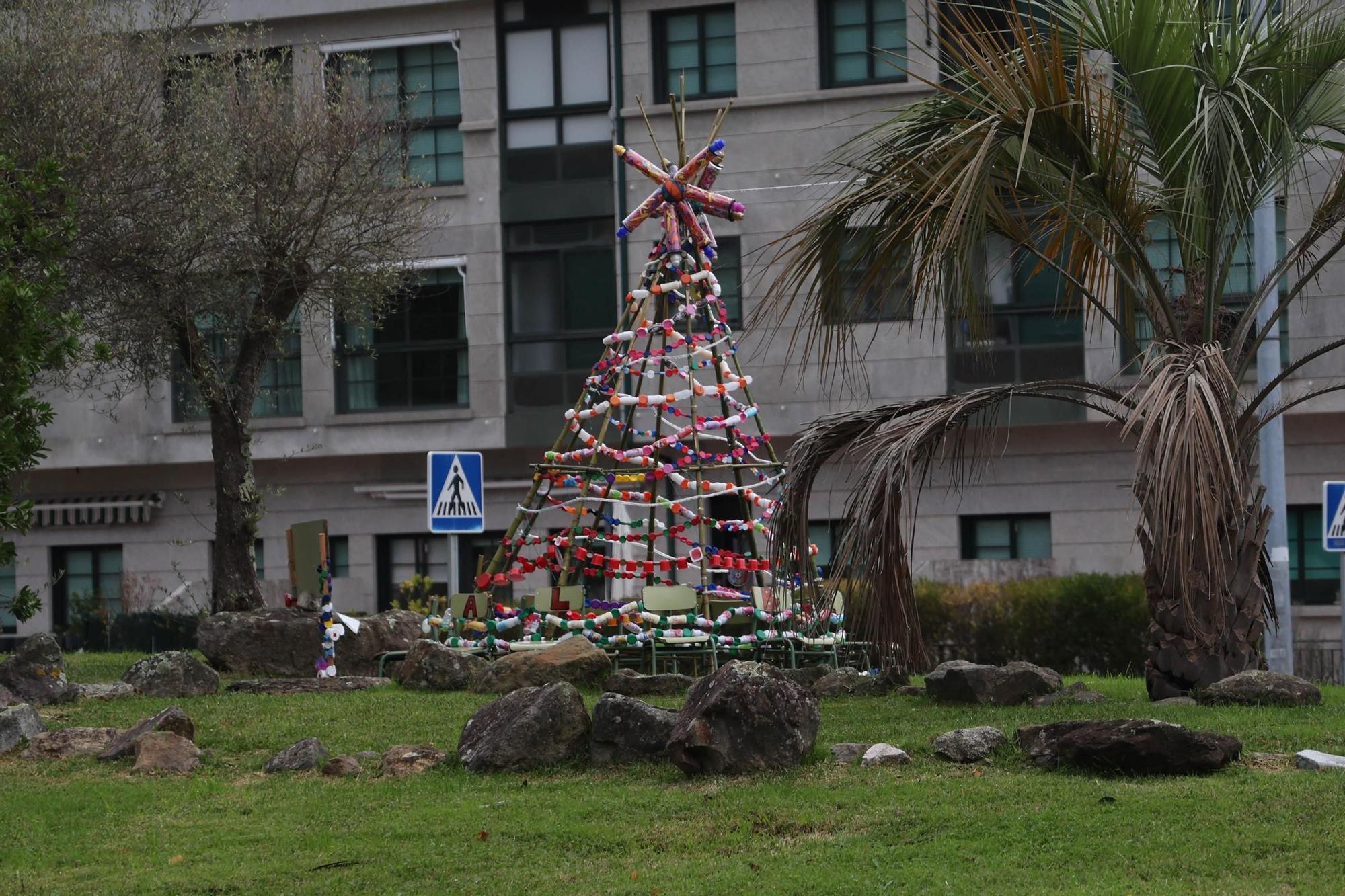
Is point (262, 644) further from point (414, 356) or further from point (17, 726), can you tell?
point (414, 356)

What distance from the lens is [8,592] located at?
1206 inches

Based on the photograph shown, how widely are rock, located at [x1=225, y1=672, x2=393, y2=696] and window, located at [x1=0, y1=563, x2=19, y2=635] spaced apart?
1681cm

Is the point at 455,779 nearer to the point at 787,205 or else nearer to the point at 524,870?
the point at 524,870

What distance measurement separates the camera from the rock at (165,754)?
10258 millimetres

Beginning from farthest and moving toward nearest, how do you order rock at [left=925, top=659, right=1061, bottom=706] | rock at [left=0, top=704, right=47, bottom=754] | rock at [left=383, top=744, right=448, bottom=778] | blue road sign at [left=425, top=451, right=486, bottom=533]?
blue road sign at [left=425, top=451, right=486, bottom=533] → rock at [left=925, top=659, right=1061, bottom=706] → rock at [left=0, top=704, right=47, bottom=754] → rock at [left=383, top=744, right=448, bottom=778]

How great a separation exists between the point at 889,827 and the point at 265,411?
22.5 m

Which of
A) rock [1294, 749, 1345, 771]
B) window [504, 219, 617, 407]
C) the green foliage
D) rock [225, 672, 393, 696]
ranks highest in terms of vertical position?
window [504, 219, 617, 407]

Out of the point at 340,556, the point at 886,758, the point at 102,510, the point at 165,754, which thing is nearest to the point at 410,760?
the point at 165,754

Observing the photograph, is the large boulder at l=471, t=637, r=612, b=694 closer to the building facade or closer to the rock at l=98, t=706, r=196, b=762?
the rock at l=98, t=706, r=196, b=762

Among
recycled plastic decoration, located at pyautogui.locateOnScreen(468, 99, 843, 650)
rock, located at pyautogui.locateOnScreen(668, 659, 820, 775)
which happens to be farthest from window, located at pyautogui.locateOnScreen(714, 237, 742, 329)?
rock, located at pyautogui.locateOnScreen(668, 659, 820, 775)

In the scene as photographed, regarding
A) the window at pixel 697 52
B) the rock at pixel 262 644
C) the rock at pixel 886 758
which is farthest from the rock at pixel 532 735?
the window at pixel 697 52

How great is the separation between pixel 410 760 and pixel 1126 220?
19.5 ft

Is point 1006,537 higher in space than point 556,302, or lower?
lower

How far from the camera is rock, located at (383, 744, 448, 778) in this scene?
388 inches
